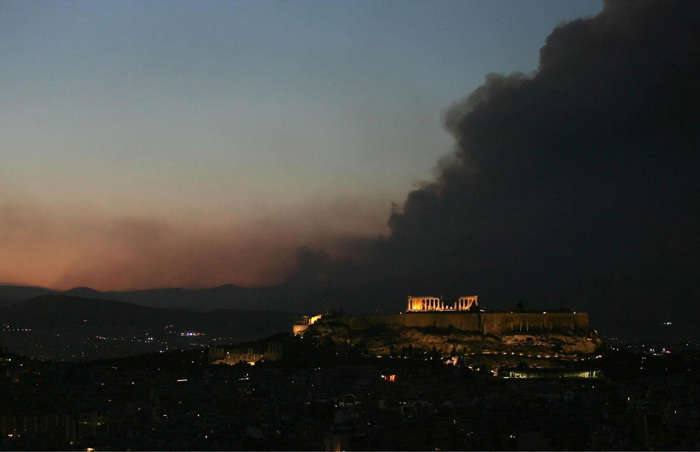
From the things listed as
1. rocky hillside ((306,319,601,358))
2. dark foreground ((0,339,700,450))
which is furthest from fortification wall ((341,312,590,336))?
dark foreground ((0,339,700,450))

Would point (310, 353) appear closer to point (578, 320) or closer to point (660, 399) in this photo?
point (578, 320)

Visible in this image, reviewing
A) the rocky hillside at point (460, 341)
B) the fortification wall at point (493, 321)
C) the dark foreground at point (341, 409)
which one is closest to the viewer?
the dark foreground at point (341, 409)

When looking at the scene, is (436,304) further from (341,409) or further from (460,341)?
(341,409)

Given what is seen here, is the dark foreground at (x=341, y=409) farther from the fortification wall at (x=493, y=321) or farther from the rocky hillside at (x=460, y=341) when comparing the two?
the fortification wall at (x=493, y=321)

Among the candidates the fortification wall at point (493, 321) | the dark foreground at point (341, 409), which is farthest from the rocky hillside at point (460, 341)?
the dark foreground at point (341, 409)

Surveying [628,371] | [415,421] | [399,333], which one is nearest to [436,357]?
[399,333]
